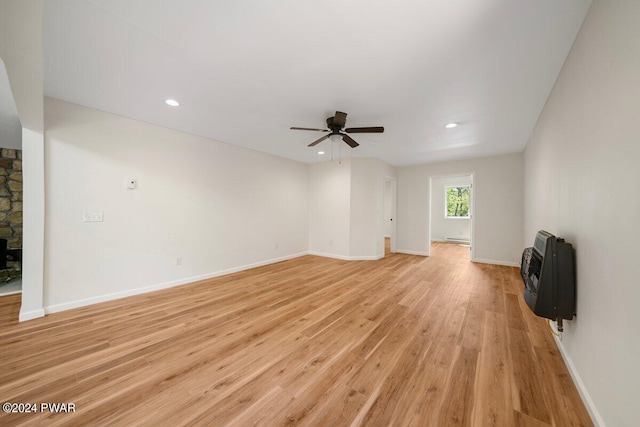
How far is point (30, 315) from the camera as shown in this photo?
94.9 inches

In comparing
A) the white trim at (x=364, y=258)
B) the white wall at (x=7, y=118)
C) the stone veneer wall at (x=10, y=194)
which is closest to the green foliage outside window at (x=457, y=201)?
the white trim at (x=364, y=258)

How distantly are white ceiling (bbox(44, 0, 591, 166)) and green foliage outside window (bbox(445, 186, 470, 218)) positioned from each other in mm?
5508

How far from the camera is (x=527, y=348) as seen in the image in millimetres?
1935

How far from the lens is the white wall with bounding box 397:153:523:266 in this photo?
4.76 metres

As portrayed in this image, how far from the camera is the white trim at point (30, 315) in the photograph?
93.2 inches

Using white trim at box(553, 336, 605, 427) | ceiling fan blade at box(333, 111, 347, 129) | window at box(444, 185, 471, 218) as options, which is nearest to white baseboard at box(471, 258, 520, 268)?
window at box(444, 185, 471, 218)

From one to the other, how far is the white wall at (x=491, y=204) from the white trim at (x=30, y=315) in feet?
22.9

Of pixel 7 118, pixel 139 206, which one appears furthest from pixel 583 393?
pixel 7 118

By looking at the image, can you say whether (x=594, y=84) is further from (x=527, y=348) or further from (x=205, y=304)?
(x=205, y=304)

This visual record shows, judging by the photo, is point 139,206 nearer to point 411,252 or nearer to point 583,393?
point 583,393

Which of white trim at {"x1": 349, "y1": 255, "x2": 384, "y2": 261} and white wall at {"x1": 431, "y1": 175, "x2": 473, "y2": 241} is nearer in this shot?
white trim at {"x1": 349, "y1": 255, "x2": 384, "y2": 261}

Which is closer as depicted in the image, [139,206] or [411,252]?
[139,206]

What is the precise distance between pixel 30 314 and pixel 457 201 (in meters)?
10.5

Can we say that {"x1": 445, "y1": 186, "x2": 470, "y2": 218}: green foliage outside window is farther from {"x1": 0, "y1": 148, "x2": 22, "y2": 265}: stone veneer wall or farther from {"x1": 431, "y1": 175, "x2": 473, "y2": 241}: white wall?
{"x1": 0, "y1": 148, "x2": 22, "y2": 265}: stone veneer wall
